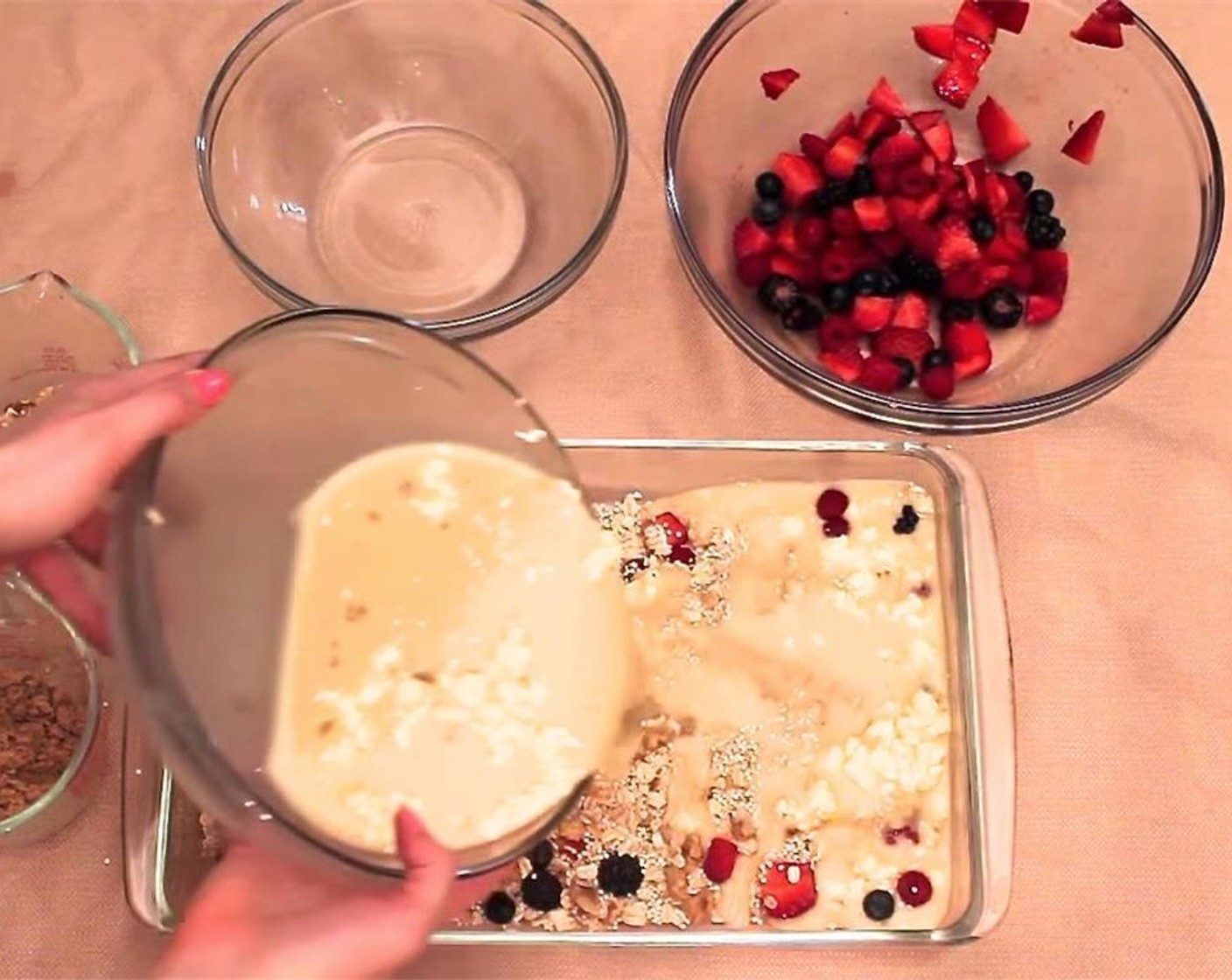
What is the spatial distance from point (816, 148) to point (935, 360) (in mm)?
205

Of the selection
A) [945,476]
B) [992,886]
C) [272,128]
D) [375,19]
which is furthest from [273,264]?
[992,886]

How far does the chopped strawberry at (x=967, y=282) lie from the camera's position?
3.43 feet

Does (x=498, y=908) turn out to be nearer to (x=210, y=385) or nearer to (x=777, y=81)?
(x=210, y=385)

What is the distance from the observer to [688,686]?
0.95m

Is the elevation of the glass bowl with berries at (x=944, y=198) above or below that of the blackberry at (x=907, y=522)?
above

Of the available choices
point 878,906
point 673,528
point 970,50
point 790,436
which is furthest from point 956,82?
point 878,906

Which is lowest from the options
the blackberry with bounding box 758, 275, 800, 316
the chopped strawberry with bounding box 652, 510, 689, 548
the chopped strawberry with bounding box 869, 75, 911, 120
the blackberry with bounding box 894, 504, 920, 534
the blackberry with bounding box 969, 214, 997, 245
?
the blackberry with bounding box 894, 504, 920, 534

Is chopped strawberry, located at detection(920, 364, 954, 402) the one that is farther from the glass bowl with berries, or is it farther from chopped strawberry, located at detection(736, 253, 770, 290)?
chopped strawberry, located at detection(736, 253, 770, 290)

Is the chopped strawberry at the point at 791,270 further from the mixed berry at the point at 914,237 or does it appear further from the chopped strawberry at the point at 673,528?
the chopped strawberry at the point at 673,528

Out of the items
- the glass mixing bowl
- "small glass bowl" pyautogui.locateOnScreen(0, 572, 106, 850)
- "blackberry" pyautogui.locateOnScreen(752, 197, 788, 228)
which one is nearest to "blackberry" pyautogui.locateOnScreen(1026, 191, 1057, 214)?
"blackberry" pyautogui.locateOnScreen(752, 197, 788, 228)

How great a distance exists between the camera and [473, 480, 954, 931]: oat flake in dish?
3.00 feet

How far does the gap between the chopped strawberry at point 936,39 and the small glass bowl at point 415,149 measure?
263mm

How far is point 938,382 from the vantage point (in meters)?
1.03

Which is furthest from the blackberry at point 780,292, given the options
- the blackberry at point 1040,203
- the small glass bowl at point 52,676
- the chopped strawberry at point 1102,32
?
the small glass bowl at point 52,676
